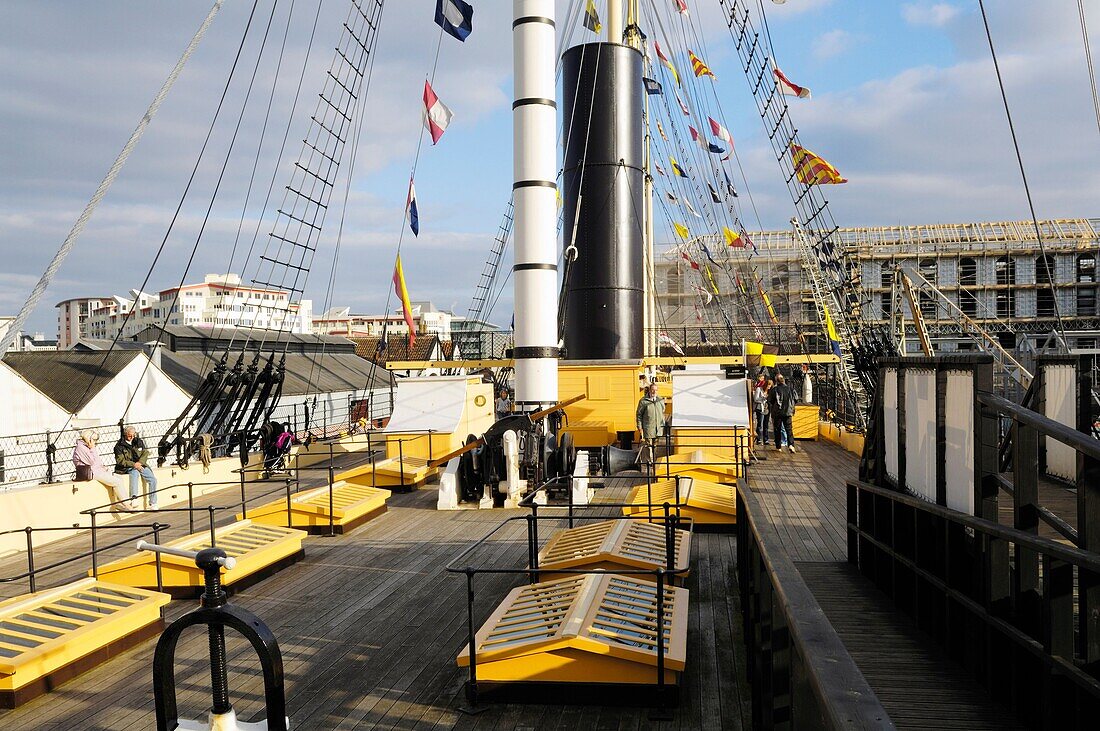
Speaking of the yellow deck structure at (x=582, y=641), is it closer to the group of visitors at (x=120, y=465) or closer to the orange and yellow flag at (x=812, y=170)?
the group of visitors at (x=120, y=465)

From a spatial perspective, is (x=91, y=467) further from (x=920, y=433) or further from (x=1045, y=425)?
(x=1045, y=425)

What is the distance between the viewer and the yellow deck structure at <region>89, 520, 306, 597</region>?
25.8 ft

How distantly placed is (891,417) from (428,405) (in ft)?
39.1

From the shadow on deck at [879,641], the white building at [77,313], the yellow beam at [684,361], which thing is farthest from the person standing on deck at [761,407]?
the white building at [77,313]

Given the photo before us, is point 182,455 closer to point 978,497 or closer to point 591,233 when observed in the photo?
point 591,233

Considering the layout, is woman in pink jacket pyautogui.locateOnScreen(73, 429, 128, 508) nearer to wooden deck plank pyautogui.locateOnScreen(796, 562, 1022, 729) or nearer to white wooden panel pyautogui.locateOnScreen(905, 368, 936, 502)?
wooden deck plank pyautogui.locateOnScreen(796, 562, 1022, 729)

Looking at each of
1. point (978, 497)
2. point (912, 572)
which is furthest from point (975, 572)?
point (912, 572)

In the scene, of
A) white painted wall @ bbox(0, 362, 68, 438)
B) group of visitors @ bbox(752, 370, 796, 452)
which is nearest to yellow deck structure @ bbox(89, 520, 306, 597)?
group of visitors @ bbox(752, 370, 796, 452)

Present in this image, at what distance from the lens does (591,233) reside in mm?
18547

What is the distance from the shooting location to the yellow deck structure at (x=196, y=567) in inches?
310

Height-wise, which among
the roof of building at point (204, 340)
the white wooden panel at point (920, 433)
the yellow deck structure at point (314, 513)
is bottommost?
the yellow deck structure at point (314, 513)

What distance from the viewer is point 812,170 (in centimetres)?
1978

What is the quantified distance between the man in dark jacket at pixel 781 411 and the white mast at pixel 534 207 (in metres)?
5.47

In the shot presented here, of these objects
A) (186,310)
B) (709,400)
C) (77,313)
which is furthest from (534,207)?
(77,313)
